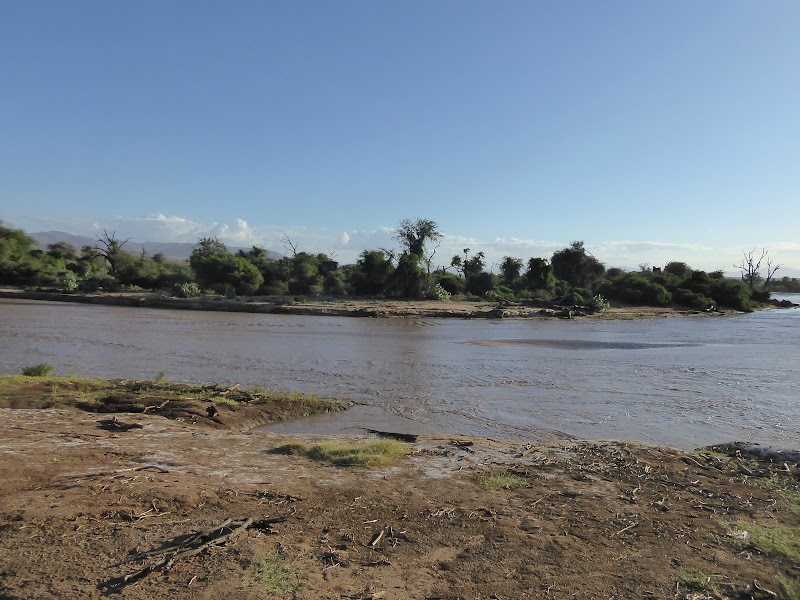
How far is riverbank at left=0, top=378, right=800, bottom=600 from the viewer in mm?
4426

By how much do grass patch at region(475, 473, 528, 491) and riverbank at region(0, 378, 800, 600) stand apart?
0.09 feet

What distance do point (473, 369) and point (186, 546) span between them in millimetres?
15596

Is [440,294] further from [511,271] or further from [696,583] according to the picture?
[696,583]

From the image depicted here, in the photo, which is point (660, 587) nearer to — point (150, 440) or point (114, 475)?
point (114, 475)

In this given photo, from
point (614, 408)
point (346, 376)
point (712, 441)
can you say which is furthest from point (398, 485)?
point (346, 376)

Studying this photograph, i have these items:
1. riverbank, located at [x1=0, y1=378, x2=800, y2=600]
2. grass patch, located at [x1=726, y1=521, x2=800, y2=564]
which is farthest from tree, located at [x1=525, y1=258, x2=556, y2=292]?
grass patch, located at [x1=726, y1=521, x2=800, y2=564]

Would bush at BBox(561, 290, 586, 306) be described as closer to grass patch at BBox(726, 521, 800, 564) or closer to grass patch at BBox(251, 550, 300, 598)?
grass patch at BBox(726, 521, 800, 564)

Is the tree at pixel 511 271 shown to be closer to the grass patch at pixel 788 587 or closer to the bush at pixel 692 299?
the bush at pixel 692 299

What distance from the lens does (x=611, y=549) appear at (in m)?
5.17

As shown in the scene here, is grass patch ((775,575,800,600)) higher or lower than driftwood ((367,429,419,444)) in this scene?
higher

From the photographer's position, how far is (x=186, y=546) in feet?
15.7

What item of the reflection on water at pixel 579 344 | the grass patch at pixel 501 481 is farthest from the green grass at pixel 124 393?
the reflection on water at pixel 579 344

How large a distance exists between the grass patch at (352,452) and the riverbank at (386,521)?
61 millimetres

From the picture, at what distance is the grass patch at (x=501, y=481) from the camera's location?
6828mm
